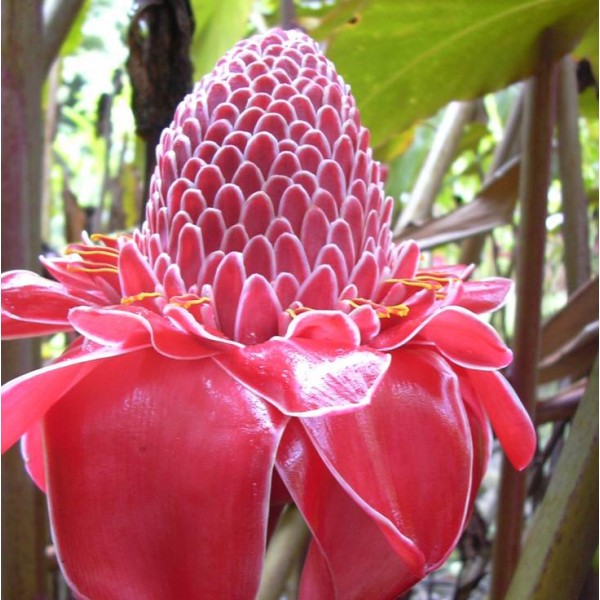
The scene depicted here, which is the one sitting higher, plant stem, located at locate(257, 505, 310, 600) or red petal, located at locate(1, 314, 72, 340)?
red petal, located at locate(1, 314, 72, 340)

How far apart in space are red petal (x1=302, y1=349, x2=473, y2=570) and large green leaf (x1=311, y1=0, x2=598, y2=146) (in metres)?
0.45

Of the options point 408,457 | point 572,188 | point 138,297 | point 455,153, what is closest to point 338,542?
point 408,457

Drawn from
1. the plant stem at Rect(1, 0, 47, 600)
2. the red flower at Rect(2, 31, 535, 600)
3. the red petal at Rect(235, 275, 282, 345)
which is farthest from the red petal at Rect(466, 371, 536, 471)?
the plant stem at Rect(1, 0, 47, 600)

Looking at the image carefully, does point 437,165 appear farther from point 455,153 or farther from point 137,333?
point 137,333

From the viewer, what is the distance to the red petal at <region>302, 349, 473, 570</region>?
0.88 feet

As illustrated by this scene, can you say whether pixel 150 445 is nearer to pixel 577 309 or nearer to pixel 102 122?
pixel 577 309

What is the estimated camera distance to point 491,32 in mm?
662

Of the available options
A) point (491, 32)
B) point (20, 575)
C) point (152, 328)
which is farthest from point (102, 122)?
point (152, 328)

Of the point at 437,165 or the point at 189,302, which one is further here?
the point at 437,165

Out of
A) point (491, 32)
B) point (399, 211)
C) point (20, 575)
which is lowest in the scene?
point (20, 575)

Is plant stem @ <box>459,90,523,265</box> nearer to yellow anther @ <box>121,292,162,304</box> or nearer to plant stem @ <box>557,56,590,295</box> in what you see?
plant stem @ <box>557,56,590,295</box>

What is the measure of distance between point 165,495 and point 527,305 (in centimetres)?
44

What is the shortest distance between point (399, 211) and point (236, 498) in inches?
47.2

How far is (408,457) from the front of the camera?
0.28m
